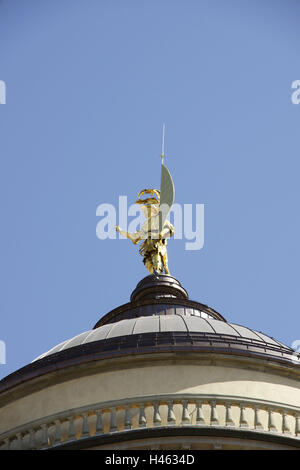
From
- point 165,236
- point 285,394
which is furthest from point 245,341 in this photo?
point 165,236

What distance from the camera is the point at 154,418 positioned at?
960 inches

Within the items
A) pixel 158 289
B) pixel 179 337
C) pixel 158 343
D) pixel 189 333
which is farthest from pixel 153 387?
pixel 158 289

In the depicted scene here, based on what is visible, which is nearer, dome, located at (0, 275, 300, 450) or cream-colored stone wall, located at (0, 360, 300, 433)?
dome, located at (0, 275, 300, 450)

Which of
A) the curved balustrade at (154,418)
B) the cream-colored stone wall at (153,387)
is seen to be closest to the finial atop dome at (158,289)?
the cream-colored stone wall at (153,387)

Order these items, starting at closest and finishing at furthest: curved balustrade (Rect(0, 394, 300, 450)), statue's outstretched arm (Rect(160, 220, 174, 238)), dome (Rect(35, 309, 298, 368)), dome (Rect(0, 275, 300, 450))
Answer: dome (Rect(0, 275, 300, 450)) → curved balustrade (Rect(0, 394, 300, 450)) → dome (Rect(35, 309, 298, 368)) → statue's outstretched arm (Rect(160, 220, 174, 238))

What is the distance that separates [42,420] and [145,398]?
2.18m

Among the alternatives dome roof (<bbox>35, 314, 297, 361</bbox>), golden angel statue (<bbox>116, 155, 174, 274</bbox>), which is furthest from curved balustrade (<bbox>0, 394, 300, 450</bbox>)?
golden angel statue (<bbox>116, 155, 174, 274</bbox>)

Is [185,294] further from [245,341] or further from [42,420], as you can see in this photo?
[42,420]

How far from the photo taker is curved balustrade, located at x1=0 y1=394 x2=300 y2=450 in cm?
2430

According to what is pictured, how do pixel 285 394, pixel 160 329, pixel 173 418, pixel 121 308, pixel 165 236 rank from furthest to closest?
pixel 165 236, pixel 121 308, pixel 160 329, pixel 285 394, pixel 173 418

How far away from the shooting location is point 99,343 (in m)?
27.3

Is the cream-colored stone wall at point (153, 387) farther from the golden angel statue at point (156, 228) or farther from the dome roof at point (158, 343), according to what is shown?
the golden angel statue at point (156, 228)

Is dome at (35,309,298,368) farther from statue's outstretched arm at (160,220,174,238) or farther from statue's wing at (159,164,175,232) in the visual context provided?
statue's outstretched arm at (160,220,174,238)
